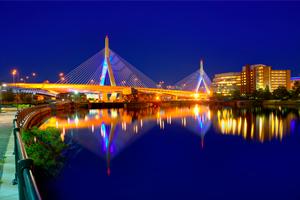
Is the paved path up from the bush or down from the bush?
up

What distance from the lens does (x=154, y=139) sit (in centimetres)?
2411

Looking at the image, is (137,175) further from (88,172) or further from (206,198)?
(206,198)

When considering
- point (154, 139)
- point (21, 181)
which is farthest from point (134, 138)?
point (21, 181)

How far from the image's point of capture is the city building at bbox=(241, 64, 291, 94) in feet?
504

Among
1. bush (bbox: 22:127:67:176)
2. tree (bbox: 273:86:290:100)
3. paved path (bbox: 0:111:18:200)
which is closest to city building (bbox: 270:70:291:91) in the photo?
tree (bbox: 273:86:290:100)

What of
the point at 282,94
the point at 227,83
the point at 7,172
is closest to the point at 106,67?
the point at 282,94

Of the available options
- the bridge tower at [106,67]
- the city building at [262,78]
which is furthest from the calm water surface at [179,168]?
the city building at [262,78]

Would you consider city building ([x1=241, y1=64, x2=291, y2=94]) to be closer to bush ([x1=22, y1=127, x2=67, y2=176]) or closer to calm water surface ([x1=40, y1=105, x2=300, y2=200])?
calm water surface ([x1=40, y1=105, x2=300, y2=200])

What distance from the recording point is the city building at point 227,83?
16212cm

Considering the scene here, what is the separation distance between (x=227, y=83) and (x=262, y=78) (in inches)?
753

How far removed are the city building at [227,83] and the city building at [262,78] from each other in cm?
350

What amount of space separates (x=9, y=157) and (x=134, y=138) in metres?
16.4

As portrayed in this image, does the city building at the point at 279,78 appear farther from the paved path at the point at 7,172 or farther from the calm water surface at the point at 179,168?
the paved path at the point at 7,172

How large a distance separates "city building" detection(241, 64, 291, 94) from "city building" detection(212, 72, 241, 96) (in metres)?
3.50
